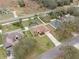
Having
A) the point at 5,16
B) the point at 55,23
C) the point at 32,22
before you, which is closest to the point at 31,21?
the point at 32,22

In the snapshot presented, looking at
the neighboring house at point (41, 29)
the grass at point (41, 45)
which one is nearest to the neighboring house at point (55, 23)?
the neighboring house at point (41, 29)

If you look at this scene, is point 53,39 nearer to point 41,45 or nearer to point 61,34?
point 61,34

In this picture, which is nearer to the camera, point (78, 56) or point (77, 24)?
point (78, 56)

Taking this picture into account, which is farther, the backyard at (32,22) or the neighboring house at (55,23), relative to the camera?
the backyard at (32,22)

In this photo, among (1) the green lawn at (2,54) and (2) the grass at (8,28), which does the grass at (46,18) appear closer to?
(2) the grass at (8,28)

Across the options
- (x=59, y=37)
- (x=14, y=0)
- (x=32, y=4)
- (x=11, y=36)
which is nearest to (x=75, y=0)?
(x=32, y=4)

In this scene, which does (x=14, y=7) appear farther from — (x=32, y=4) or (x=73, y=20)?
(x=73, y=20)
